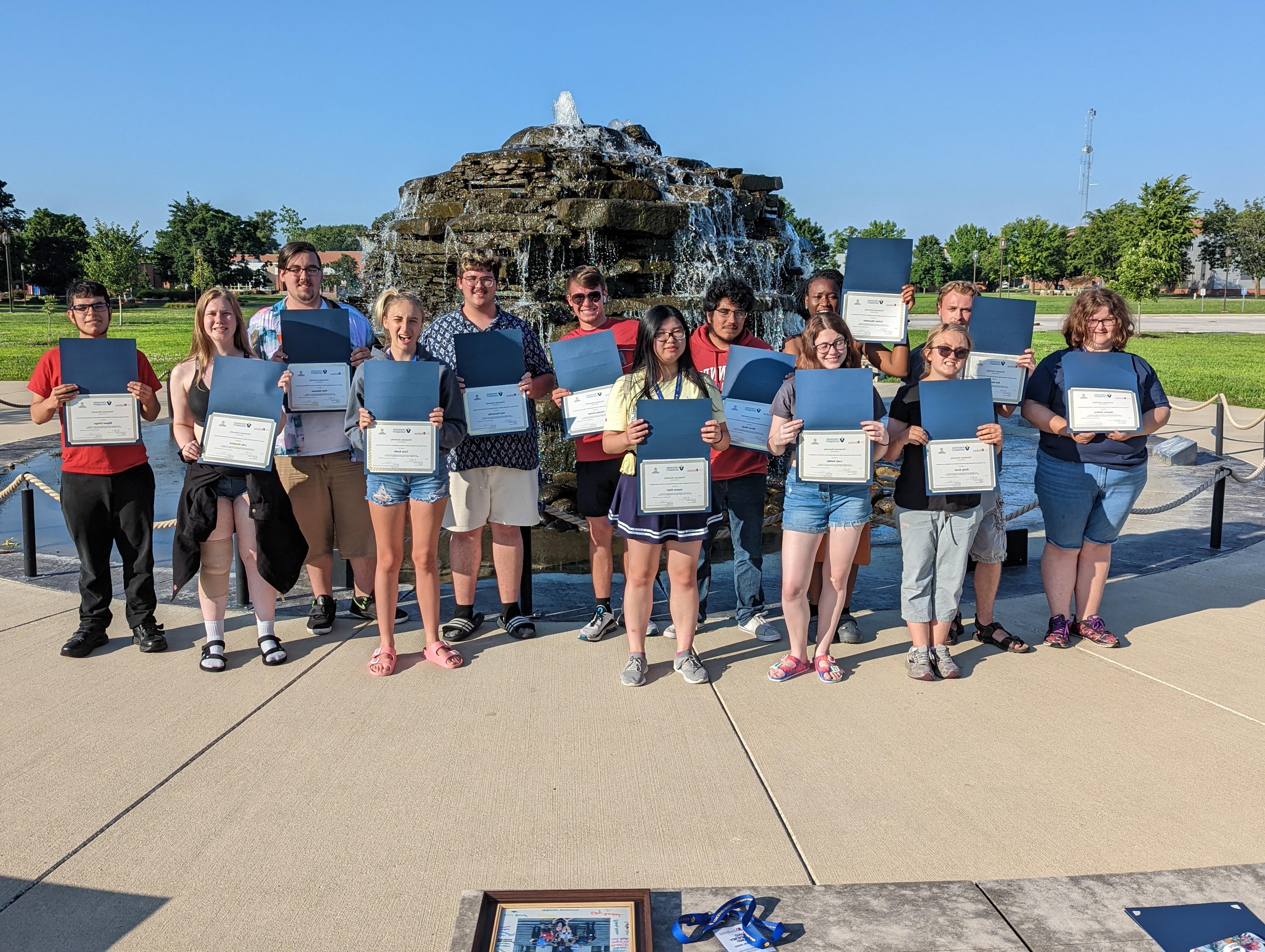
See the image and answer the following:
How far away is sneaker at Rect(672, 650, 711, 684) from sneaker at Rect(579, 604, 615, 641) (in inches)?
26.2

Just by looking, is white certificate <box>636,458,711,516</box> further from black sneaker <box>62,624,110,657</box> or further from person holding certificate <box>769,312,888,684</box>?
black sneaker <box>62,624,110,657</box>

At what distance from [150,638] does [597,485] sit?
258cm

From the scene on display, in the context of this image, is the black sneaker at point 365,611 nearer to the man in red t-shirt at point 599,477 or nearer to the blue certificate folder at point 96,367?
the man in red t-shirt at point 599,477

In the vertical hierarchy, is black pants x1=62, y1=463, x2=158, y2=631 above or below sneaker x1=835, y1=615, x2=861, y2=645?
above

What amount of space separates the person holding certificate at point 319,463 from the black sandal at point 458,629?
0.46 meters

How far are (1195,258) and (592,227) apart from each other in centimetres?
9034

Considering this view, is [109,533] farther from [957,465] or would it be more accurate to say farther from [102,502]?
[957,465]

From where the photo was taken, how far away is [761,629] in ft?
18.1

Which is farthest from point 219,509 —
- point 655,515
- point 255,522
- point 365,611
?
point 655,515

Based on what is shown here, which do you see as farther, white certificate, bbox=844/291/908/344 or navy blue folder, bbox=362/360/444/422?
white certificate, bbox=844/291/908/344

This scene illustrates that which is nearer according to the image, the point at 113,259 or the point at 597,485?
the point at 597,485

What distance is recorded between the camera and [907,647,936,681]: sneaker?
4832 mm

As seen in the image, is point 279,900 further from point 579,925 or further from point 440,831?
point 579,925

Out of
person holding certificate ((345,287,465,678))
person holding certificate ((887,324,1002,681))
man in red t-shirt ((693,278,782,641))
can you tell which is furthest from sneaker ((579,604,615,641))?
person holding certificate ((887,324,1002,681))
